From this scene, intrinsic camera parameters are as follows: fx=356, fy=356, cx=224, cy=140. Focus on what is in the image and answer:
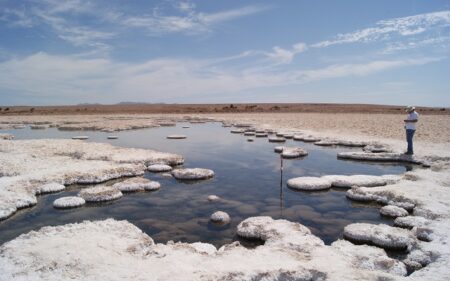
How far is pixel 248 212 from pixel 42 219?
4.69 m

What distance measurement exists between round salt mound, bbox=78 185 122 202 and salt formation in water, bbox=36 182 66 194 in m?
1.03

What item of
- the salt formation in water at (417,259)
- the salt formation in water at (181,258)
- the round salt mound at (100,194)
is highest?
the round salt mound at (100,194)

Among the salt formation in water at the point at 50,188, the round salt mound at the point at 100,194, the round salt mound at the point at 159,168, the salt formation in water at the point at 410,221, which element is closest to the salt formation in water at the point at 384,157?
the salt formation in water at the point at 410,221

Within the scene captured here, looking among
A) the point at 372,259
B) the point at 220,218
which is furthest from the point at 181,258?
the point at 372,259

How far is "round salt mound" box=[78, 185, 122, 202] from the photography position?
9.20 m

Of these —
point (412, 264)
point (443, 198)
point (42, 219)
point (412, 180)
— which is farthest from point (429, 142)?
point (42, 219)

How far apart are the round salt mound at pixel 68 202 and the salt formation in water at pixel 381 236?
6250mm

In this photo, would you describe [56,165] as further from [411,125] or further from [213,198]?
[411,125]

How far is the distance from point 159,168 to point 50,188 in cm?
375

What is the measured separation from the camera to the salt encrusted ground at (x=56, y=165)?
938cm

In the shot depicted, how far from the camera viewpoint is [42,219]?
7977 mm

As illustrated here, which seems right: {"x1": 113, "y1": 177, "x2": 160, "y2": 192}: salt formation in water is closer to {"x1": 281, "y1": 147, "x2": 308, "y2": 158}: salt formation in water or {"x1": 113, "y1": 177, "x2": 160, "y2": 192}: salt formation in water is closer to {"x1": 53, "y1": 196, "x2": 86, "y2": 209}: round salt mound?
{"x1": 53, "y1": 196, "x2": 86, "y2": 209}: round salt mound

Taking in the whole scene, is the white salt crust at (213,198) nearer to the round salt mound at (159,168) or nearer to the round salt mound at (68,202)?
the round salt mound at (68,202)

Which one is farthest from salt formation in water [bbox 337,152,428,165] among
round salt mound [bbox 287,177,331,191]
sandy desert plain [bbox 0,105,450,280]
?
round salt mound [bbox 287,177,331,191]
